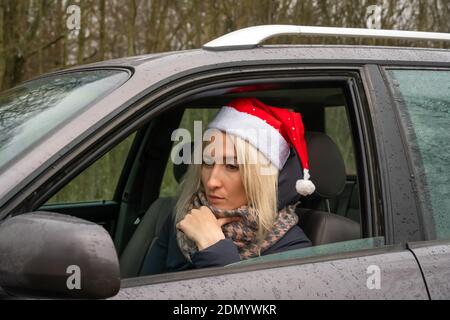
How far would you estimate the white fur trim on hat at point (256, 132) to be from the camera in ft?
8.63

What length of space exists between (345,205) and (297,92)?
0.65m

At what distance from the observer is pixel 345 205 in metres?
3.56

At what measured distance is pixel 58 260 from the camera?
5.67 ft

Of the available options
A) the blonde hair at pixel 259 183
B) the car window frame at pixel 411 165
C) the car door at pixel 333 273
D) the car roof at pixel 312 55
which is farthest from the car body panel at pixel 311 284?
the car roof at pixel 312 55

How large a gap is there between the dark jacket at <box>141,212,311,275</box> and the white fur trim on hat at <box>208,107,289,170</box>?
0.81 feet

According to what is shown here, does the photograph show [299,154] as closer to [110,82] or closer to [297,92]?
[297,92]

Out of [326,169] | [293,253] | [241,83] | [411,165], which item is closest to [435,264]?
[411,165]

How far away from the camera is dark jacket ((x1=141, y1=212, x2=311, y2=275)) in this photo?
2312mm

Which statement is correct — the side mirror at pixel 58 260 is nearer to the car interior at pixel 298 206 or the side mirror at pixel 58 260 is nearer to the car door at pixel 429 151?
the car interior at pixel 298 206

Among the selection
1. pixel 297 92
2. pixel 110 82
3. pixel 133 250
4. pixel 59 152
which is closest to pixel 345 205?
pixel 297 92

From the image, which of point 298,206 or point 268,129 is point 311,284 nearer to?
point 268,129

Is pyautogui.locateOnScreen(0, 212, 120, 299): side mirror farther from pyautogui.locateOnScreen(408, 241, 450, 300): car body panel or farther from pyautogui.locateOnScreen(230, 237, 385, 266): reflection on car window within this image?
pyautogui.locateOnScreen(408, 241, 450, 300): car body panel

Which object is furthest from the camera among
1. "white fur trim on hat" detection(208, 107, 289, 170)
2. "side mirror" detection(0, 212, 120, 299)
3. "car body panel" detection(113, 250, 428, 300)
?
"white fur trim on hat" detection(208, 107, 289, 170)

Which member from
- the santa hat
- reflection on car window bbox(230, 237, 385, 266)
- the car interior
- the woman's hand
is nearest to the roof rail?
the car interior
